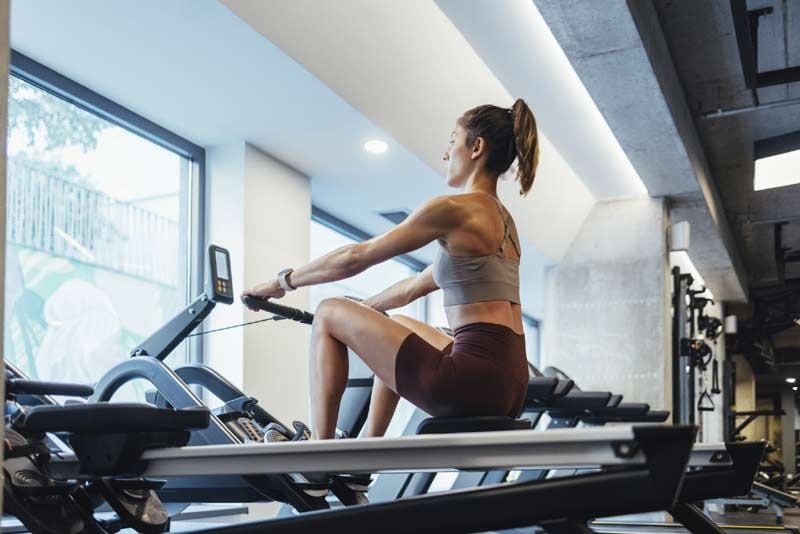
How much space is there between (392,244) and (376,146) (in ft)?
8.82

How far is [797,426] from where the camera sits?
85.6ft

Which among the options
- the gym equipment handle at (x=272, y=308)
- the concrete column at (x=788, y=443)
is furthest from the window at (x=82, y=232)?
the concrete column at (x=788, y=443)

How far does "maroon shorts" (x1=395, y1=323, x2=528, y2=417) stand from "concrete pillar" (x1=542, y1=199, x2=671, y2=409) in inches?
199

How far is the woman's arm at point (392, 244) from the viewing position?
2.47 m

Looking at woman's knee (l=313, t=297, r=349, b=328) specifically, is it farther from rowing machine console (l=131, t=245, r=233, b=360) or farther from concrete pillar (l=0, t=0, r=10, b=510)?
concrete pillar (l=0, t=0, r=10, b=510)

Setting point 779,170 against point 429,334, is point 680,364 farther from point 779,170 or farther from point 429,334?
point 429,334

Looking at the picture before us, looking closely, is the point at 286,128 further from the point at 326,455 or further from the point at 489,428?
the point at 326,455

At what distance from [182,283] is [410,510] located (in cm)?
349

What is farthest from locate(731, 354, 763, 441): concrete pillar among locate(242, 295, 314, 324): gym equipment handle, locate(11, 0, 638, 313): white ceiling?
locate(242, 295, 314, 324): gym equipment handle

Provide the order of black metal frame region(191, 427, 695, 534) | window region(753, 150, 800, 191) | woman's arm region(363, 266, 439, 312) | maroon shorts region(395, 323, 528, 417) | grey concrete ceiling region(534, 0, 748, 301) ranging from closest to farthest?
black metal frame region(191, 427, 695, 534)
maroon shorts region(395, 323, 528, 417)
woman's arm region(363, 266, 439, 312)
grey concrete ceiling region(534, 0, 748, 301)
window region(753, 150, 800, 191)

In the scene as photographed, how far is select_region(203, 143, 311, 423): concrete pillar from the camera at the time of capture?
15.8 feet

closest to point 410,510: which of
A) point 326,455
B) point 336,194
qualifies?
Answer: point 326,455

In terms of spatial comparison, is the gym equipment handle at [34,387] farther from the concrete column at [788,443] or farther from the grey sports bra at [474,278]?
the concrete column at [788,443]

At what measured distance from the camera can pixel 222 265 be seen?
2883 millimetres
